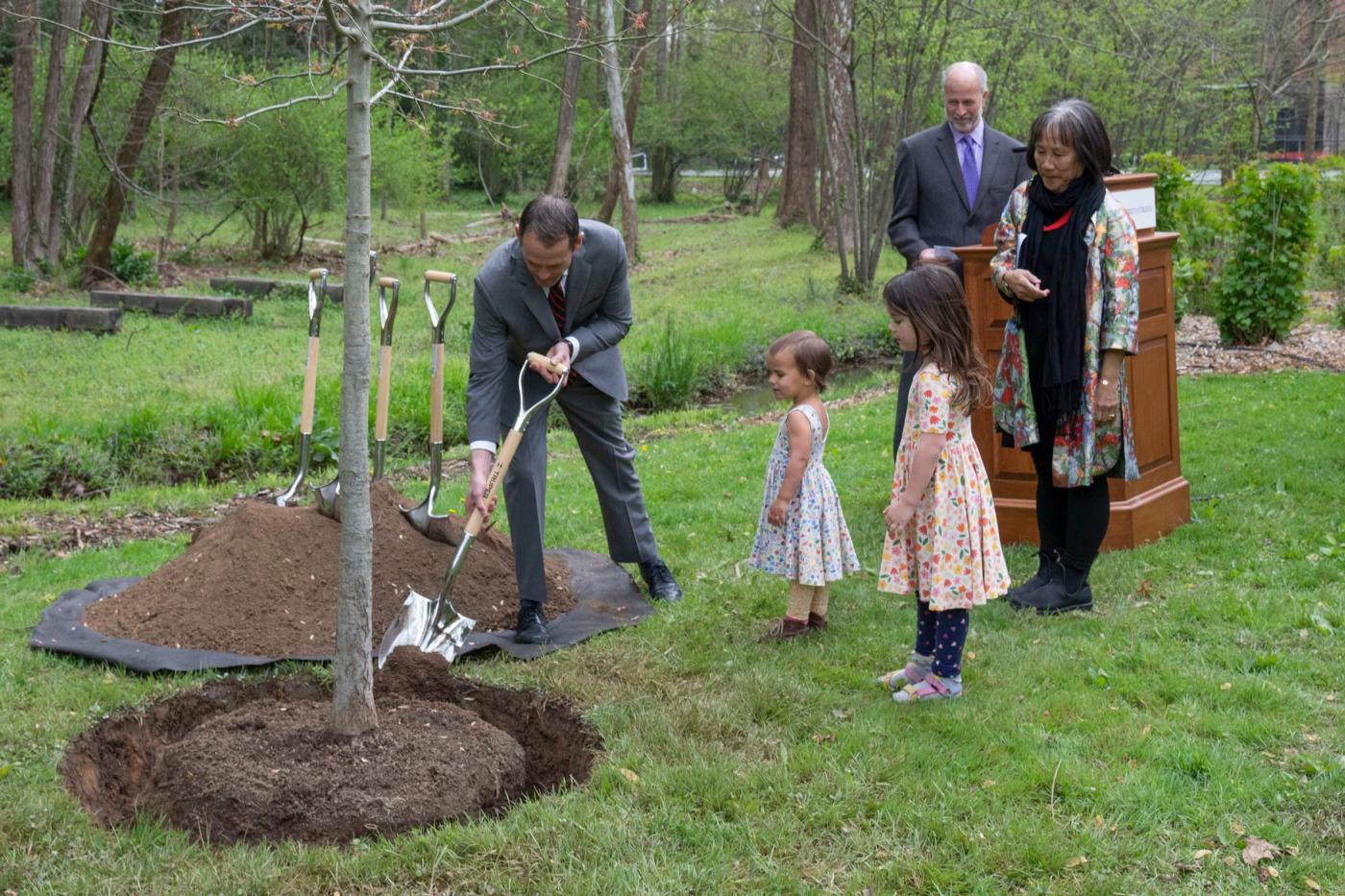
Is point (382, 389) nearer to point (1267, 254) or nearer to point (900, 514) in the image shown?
point (900, 514)

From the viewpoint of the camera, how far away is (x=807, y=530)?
4633 mm

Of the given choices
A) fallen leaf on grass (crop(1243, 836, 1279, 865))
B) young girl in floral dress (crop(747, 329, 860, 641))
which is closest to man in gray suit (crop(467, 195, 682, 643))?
young girl in floral dress (crop(747, 329, 860, 641))

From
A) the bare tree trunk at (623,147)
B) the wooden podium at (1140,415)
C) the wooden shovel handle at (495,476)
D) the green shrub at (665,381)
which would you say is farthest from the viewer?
the bare tree trunk at (623,147)

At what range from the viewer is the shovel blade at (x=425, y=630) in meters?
4.70

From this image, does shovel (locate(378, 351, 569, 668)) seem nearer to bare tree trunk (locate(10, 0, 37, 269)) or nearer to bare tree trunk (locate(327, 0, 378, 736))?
bare tree trunk (locate(327, 0, 378, 736))

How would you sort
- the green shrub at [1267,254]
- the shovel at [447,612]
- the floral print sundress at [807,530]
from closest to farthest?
the shovel at [447,612], the floral print sundress at [807,530], the green shrub at [1267,254]

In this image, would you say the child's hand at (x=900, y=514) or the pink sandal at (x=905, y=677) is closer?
the child's hand at (x=900, y=514)

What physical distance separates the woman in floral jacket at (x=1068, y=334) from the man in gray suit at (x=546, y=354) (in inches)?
61.5

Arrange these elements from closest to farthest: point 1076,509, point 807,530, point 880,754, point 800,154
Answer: point 880,754 → point 807,530 → point 1076,509 → point 800,154

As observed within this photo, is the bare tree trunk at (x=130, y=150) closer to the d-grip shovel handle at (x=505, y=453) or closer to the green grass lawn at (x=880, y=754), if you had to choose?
the green grass lawn at (x=880, y=754)

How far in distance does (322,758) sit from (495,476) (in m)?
1.17

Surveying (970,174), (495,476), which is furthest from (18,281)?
(495,476)

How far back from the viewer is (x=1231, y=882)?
304 centimetres

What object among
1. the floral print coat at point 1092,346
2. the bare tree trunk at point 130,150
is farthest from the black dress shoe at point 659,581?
the bare tree trunk at point 130,150
